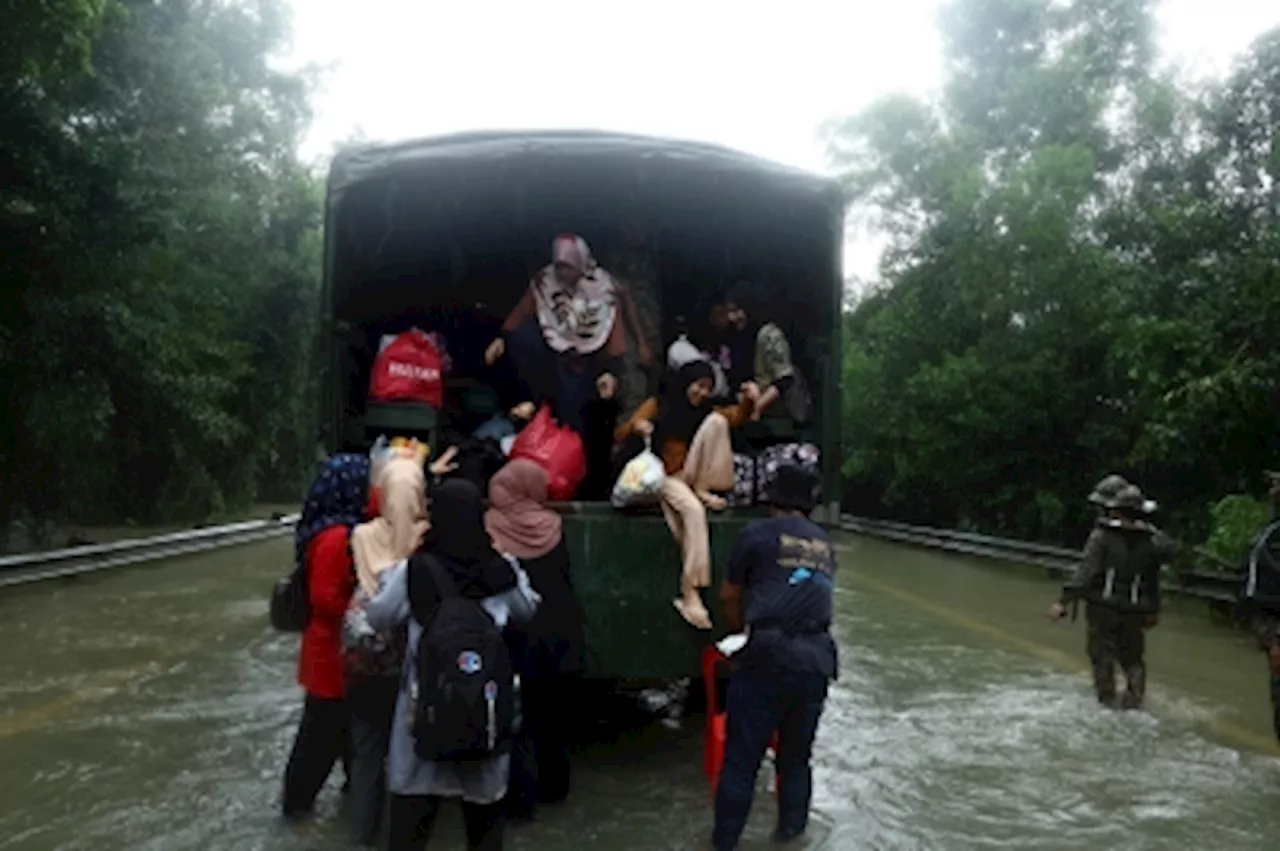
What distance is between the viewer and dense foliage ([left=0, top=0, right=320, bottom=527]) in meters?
16.6

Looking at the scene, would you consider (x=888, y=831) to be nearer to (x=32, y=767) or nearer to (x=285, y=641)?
(x=32, y=767)

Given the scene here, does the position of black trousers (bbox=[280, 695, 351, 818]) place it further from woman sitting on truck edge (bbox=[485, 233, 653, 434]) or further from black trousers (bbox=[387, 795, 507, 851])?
woman sitting on truck edge (bbox=[485, 233, 653, 434])

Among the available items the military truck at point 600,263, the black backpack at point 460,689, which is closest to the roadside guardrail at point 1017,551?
the military truck at point 600,263

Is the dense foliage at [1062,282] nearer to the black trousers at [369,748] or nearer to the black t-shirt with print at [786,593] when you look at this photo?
the black t-shirt with print at [786,593]

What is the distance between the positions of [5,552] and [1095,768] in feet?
59.7

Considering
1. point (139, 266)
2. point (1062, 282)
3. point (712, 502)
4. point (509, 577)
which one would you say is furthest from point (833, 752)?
point (1062, 282)

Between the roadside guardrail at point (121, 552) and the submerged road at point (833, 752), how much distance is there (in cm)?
201

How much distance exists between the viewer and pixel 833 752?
301 inches

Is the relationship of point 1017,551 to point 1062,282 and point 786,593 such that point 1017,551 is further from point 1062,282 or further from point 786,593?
point 786,593

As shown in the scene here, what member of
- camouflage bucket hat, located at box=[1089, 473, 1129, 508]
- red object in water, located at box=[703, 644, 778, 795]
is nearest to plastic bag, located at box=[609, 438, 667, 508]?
red object in water, located at box=[703, 644, 778, 795]

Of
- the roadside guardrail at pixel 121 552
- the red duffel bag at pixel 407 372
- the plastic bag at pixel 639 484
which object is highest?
the red duffel bag at pixel 407 372

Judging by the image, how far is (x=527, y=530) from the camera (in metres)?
5.99

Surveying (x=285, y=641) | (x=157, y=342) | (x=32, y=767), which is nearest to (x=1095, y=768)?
(x=32, y=767)

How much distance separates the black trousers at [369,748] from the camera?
199 inches
